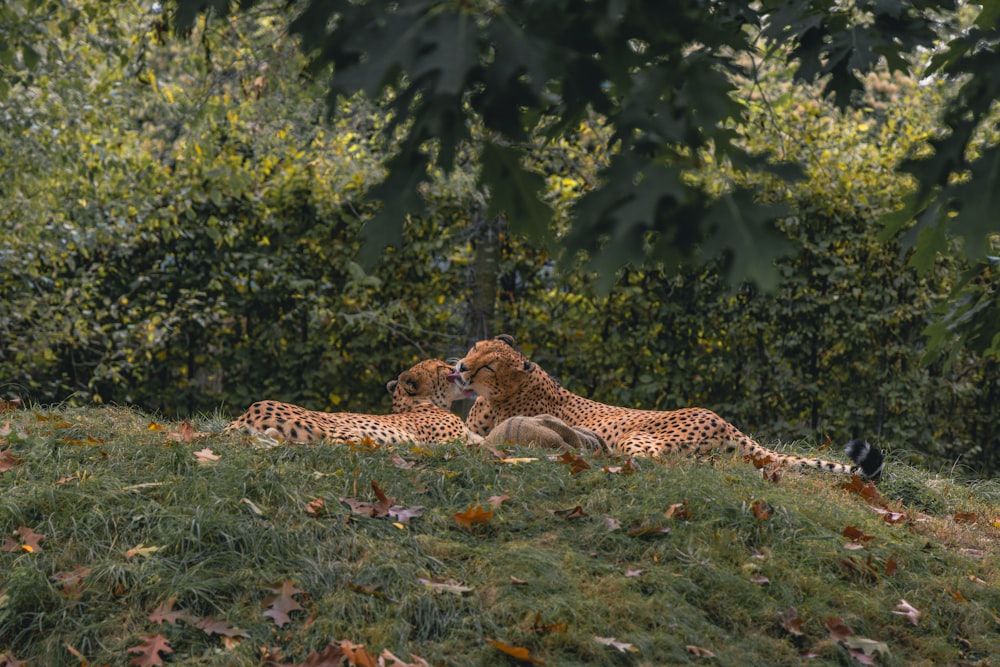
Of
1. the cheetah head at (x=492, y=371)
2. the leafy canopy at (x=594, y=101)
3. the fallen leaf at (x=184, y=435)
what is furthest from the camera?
the cheetah head at (x=492, y=371)

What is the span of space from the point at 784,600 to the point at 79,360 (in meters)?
7.85

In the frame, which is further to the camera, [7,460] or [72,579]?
[7,460]

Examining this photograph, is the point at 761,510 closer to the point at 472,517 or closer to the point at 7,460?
the point at 472,517

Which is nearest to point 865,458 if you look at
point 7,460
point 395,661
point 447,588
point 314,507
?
point 447,588

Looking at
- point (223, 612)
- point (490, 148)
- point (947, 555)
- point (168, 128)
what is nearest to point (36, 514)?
point (223, 612)

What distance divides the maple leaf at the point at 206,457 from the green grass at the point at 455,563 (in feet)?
0.22

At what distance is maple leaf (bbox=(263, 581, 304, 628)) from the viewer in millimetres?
4332

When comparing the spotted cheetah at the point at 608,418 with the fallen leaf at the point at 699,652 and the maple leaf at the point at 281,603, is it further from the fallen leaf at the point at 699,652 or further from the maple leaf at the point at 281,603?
the maple leaf at the point at 281,603

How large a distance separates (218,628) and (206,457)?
159 centimetres

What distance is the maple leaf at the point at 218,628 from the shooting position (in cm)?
425

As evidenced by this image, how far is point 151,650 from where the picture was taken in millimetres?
4137

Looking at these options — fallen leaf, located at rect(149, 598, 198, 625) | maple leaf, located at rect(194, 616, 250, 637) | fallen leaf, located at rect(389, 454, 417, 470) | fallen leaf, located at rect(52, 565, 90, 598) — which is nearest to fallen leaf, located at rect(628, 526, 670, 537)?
fallen leaf, located at rect(389, 454, 417, 470)

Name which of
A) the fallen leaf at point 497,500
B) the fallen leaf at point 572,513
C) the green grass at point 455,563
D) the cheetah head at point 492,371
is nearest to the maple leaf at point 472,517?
the green grass at point 455,563

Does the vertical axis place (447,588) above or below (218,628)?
above
